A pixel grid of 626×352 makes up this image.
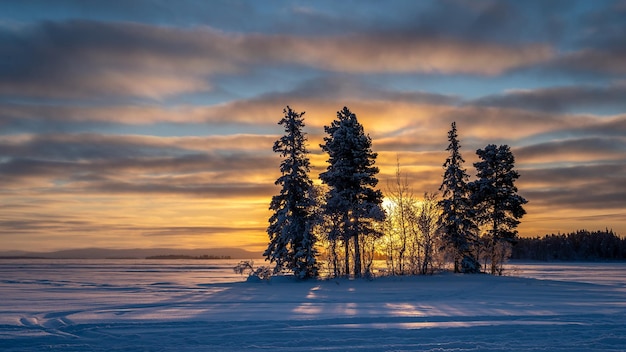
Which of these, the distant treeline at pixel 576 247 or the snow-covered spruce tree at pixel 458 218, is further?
the distant treeline at pixel 576 247

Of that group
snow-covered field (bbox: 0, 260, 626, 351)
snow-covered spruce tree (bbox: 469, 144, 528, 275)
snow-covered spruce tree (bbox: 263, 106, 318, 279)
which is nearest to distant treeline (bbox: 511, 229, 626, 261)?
snow-covered spruce tree (bbox: 469, 144, 528, 275)

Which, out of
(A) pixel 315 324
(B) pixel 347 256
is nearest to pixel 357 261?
(B) pixel 347 256

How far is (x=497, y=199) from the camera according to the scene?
52656 mm

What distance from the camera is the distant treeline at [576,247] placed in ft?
504

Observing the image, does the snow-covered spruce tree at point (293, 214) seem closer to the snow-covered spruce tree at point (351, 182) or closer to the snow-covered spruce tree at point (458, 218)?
the snow-covered spruce tree at point (351, 182)

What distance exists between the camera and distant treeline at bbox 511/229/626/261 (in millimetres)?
153750

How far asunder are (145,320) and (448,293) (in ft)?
62.8

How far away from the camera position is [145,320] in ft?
61.7

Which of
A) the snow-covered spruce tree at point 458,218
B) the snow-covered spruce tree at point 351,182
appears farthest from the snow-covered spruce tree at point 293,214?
the snow-covered spruce tree at point 458,218

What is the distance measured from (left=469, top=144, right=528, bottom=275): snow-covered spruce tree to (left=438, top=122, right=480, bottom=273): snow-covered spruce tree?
1.30 metres

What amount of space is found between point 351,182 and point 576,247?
437ft

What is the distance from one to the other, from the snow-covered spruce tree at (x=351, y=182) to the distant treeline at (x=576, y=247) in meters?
110

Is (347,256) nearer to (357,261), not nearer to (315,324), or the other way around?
(357,261)

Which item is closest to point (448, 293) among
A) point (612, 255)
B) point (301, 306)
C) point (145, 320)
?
point (301, 306)
